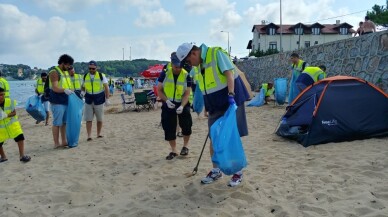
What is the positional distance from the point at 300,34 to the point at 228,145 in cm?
5430

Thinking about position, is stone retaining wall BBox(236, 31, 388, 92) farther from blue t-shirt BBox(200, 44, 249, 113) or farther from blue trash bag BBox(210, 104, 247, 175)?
blue trash bag BBox(210, 104, 247, 175)

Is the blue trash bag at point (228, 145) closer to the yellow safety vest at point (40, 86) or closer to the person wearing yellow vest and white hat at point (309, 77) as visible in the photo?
the person wearing yellow vest and white hat at point (309, 77)

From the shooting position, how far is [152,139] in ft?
24.1

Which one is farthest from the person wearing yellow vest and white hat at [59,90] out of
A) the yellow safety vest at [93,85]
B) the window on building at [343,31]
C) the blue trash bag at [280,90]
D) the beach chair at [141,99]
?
the window on building at [343,31]

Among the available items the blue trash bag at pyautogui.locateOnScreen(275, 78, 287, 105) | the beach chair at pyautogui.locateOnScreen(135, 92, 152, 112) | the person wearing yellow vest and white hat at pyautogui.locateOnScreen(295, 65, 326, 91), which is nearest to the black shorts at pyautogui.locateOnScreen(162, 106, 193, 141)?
the person wearing yellow vest and white hat at pyautogui.locateOnScreen(295, 65, 326, 91)

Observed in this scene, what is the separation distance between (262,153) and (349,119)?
5.61 feet

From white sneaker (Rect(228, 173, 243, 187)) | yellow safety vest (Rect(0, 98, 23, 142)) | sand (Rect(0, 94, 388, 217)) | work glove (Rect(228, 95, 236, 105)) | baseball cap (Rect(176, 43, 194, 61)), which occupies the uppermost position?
baseball cap (Rect(176, 43, 194, 61))

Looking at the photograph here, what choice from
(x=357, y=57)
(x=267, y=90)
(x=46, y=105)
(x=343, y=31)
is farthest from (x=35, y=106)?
(x=343, y=31)

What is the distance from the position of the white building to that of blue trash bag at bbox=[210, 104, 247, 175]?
52044 mm

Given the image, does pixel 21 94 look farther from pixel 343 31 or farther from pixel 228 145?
pixel 228 145

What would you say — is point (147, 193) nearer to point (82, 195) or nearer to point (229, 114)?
point (82, 195)

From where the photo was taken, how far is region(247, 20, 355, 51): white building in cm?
5388

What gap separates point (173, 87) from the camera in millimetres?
5371

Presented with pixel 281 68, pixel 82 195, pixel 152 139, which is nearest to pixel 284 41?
pixel 281 68
